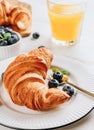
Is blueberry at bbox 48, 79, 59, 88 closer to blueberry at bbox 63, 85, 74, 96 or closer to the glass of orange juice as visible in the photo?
blueberry at bbox 63, 85, 74, 96

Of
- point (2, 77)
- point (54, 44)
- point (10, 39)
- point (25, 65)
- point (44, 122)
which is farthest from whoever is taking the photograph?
point (54, 44)

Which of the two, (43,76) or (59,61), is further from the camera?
(59,61)

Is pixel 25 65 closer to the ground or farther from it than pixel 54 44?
farther from it

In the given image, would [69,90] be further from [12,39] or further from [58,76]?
[12,39]

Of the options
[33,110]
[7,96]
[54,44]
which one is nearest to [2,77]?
[7,96]

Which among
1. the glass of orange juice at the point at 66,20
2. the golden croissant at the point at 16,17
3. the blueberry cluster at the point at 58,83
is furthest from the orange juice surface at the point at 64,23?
the blueberry cluster at the point at 58,83

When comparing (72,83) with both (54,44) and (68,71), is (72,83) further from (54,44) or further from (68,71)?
(54,44)

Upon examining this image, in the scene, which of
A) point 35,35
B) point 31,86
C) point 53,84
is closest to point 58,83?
point 53,84

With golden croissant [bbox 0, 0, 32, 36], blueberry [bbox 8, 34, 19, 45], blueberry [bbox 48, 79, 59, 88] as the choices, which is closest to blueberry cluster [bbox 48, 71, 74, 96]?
blueberry [bbox 48, 79, 59, 88]
